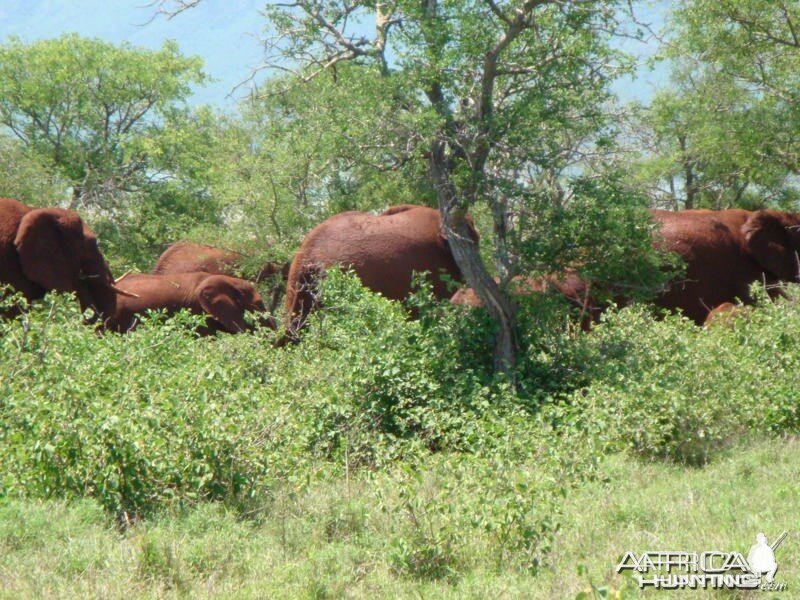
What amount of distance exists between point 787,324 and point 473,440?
331 centimetres

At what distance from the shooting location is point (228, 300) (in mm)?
17562

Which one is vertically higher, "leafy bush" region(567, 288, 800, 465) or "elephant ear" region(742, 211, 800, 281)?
"elephant ear" region(742, 211, 800, 281)

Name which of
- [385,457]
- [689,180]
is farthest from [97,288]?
[689,180]

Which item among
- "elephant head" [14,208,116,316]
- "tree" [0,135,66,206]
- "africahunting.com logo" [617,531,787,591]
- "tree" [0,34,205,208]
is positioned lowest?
"africahunting.com logo" [617,531,787,591]

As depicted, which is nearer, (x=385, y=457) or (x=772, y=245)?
(x=385, y=457)

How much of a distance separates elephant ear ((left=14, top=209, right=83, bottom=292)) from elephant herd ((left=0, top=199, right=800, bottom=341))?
0.04 ft

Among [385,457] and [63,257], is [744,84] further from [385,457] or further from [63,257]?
[385,457]

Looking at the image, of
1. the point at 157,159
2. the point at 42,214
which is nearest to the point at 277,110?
the point at 157,159

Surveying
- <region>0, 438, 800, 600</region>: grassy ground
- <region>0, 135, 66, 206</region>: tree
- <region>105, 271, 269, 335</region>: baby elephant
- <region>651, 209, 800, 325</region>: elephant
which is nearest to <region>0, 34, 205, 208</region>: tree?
<region>0, 135, 66, 206</region>: tree

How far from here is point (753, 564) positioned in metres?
5.22

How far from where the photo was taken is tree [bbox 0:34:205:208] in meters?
27.1

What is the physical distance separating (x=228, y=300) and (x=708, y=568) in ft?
42.6

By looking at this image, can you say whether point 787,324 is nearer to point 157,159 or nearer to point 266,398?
point 266,398

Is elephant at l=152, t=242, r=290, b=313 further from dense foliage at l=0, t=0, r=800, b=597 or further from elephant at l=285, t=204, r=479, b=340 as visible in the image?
elephant at l=285, t=204, r=479, b=340
